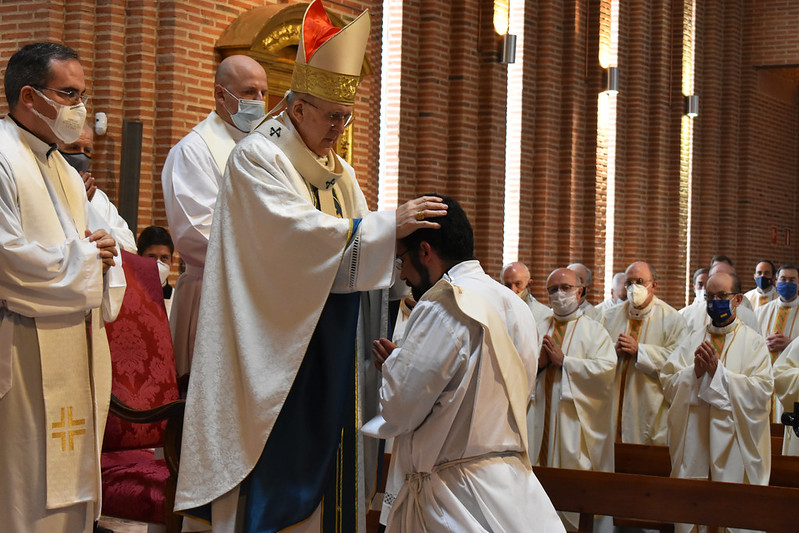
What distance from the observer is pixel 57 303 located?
142 inches

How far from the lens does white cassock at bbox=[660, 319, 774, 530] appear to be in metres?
7.41

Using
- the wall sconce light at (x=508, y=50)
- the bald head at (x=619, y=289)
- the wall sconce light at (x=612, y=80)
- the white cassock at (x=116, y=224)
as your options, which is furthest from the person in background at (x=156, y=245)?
the wall sconce light at (x=612, y=80)

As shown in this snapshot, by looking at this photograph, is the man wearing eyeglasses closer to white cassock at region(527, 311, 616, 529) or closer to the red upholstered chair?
the red upholstered chair

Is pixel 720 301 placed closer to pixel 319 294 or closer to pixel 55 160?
pixel 319 294

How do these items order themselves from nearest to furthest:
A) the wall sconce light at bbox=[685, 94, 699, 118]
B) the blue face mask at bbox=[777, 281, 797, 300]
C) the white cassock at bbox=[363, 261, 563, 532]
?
1. the white cassock at bbox=[363, 261, 563, 532]
2. the blue face mask at bbox=[777, 281, 797, 300]
3. the wall sconce light at bbox=[685, 94, 699, 118]

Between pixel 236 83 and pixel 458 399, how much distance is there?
241 centimetres

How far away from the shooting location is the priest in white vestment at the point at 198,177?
4832mm

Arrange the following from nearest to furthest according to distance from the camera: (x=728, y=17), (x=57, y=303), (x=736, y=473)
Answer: (x=57, y=303), (x=736, y=473), (x=728, y=17)

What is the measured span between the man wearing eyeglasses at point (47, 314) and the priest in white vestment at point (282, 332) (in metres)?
0.36

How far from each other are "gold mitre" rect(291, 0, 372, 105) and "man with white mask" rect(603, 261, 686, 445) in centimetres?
486

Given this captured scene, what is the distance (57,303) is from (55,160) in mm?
616

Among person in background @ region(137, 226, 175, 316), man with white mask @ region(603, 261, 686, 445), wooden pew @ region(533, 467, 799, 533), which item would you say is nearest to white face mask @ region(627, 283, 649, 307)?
man with white mask @ region(603, 261, 686, 445)

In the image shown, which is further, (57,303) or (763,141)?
(763,141)

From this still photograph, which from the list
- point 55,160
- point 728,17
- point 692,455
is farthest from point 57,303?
point 728,17
